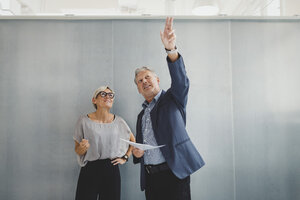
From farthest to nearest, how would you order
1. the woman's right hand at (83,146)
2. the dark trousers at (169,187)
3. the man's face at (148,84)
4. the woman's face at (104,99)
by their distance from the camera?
the woman's face at (104,99)
the woman's right hand at (83,146)
the man's face at (148,84)
the dark trousers at (169,187)

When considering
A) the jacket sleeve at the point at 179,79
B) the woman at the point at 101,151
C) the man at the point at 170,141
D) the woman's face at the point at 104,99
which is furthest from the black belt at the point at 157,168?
the woman's face at the point at 104,99

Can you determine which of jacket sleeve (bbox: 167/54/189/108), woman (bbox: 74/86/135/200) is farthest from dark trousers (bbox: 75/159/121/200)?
jacket sleeve (bbox: 167/54/189/108)

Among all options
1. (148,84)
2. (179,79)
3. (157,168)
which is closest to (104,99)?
(148,84)

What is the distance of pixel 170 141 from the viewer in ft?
6.23

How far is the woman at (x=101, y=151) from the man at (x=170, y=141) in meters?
0.68

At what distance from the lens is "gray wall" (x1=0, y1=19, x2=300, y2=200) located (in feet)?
10.6

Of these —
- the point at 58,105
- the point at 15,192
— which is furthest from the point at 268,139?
the point at 15,192

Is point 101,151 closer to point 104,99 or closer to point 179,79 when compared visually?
point 104,99

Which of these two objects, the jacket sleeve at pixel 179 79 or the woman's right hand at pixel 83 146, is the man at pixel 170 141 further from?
the woman's right hand at pixel 83 146

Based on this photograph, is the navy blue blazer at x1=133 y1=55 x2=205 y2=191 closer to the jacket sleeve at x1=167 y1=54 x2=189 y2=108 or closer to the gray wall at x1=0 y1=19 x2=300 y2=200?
the jacket sleeve at x1=167 y1=54 x2=189 y2=108

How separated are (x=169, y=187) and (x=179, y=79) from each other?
0.86 metres

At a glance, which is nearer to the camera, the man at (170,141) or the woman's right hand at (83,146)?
the man at (170,141)

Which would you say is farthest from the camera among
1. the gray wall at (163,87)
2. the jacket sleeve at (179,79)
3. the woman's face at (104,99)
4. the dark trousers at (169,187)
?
the gray wall at (163,87)

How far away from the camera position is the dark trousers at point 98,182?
262 centimetres
